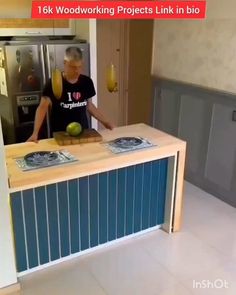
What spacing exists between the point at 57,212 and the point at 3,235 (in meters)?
0.38

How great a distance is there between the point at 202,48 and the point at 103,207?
→ 192cm

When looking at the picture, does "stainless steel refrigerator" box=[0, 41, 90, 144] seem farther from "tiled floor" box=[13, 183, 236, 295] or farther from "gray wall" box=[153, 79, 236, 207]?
"tiled floor" box=[13, 183, 236, 295]

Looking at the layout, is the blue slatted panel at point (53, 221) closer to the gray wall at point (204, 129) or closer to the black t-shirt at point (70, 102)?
the black t-shirt at point (70, 102)

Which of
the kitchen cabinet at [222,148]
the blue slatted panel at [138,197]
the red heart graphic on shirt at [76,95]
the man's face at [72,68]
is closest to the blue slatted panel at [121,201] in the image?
the blue slatted panel at [138,197]

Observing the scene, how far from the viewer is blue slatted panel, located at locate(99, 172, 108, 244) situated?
2.47 metres

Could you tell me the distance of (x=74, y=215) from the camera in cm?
243

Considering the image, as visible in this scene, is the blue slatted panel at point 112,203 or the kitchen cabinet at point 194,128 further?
the kitchen cabinet at point 194,128

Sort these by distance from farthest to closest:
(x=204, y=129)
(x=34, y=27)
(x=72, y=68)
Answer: (x=34, y=27)
(x=204, y=129)
(x=72, y=68)

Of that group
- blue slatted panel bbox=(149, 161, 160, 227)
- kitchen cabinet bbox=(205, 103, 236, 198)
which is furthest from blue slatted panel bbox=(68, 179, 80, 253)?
kitchen cabinet bbox=(205, 103, 236, 198)

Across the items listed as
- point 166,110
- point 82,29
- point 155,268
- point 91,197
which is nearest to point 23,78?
point 82,29

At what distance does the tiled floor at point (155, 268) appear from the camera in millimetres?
2309

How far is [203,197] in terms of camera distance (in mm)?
3590

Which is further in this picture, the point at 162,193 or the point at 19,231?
the point at 162,193

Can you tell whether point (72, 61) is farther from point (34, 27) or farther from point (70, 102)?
point (34, 27)
